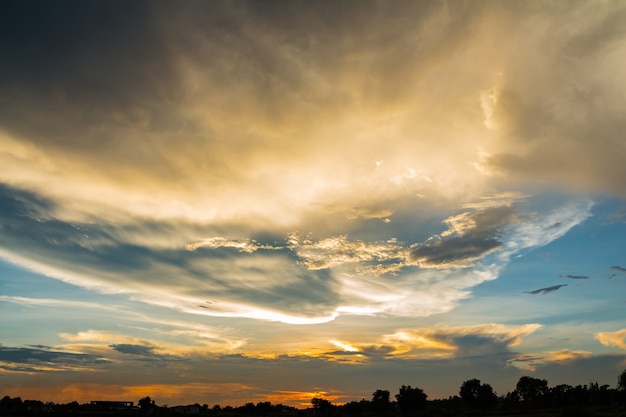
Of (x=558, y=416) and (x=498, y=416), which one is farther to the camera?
(x=498, y=416)

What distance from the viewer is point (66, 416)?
648ft

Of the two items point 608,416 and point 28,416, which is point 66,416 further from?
point 608,416

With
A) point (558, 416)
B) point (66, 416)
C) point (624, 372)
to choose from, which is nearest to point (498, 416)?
point (558, 416)

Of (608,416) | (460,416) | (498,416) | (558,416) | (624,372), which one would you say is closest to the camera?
(608,416)

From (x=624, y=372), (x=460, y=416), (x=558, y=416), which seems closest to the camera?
(x=558, y=416)

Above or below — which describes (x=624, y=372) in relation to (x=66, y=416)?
above

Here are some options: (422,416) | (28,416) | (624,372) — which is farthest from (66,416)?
(624,372)

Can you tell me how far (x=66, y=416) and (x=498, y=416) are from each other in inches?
7033

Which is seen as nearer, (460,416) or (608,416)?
(608,416)

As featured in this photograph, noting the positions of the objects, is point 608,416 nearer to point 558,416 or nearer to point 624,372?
point 558,416

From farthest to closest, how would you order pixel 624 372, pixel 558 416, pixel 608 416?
pixel 624 372 → pixel 558 416 → pixel 608 416

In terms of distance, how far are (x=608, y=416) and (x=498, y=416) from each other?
51.5m

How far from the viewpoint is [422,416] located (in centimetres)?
19375

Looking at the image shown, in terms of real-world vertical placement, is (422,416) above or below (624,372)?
below
